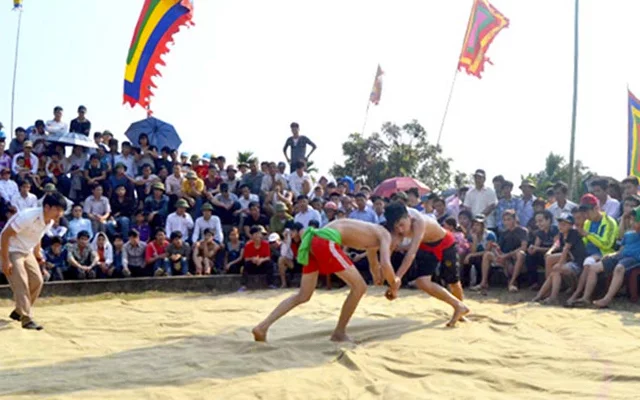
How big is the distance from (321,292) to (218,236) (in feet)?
7.60

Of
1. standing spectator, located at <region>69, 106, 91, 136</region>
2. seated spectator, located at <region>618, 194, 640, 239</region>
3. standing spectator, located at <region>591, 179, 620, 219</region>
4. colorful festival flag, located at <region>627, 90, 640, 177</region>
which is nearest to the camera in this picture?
seated spectator, located at <region>618, 194, 640, 239</region>

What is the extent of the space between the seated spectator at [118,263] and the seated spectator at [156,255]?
0.37 m

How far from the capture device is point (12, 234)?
659 cm

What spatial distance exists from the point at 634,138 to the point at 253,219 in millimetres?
9026

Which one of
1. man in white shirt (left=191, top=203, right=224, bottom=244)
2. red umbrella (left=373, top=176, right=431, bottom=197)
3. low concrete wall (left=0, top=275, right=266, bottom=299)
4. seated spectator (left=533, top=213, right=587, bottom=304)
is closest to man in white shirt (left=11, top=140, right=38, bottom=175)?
low concrete wall (left=0, top=275, right=266, bottom=299)

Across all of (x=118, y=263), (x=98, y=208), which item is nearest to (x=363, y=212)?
(x=118, y=263)

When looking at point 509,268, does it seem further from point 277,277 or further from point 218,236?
point 218,236

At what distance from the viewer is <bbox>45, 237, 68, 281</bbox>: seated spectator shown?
9.66 metres

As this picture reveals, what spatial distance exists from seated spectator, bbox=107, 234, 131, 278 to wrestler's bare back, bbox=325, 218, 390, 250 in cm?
547

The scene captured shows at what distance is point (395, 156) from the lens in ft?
90.5

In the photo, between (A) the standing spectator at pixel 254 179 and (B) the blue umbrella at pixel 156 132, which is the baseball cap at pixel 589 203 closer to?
(A) the standing spectator at pixel 254 179

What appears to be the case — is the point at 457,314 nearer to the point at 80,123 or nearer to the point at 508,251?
the point at 508,251

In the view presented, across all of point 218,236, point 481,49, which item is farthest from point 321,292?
point 481,49

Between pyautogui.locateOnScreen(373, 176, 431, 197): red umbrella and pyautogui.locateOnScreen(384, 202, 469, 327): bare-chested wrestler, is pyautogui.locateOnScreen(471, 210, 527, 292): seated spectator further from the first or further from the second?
pyautogui.locateOnScreen(373, 176, 431, 197): red umbrella
